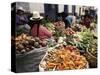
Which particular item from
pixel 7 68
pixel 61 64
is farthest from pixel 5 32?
pixel 61 64

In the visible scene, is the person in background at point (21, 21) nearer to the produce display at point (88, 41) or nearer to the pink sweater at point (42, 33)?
the pink sweater at point (42, 33)

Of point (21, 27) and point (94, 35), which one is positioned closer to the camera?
point (21, 27)

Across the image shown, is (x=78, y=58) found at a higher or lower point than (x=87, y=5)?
lower

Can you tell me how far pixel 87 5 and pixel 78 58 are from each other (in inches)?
14.9

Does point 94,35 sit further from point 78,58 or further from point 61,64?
point 61,64

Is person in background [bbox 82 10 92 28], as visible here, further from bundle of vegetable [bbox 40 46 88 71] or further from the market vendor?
the market vendor

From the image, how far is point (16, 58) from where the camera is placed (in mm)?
1562

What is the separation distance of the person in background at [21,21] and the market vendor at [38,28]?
4 cm

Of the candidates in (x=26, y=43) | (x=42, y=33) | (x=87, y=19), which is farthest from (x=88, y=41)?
(x=26, y=43)

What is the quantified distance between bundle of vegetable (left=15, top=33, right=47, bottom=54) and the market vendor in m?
0.03

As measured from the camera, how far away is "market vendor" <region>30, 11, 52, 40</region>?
1.61 meters

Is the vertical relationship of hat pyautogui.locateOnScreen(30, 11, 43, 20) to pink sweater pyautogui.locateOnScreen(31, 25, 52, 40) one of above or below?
above

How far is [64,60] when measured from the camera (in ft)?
5.54

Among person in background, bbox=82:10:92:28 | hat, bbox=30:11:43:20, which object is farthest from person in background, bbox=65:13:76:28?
hat, bbox=30:11:43:20
